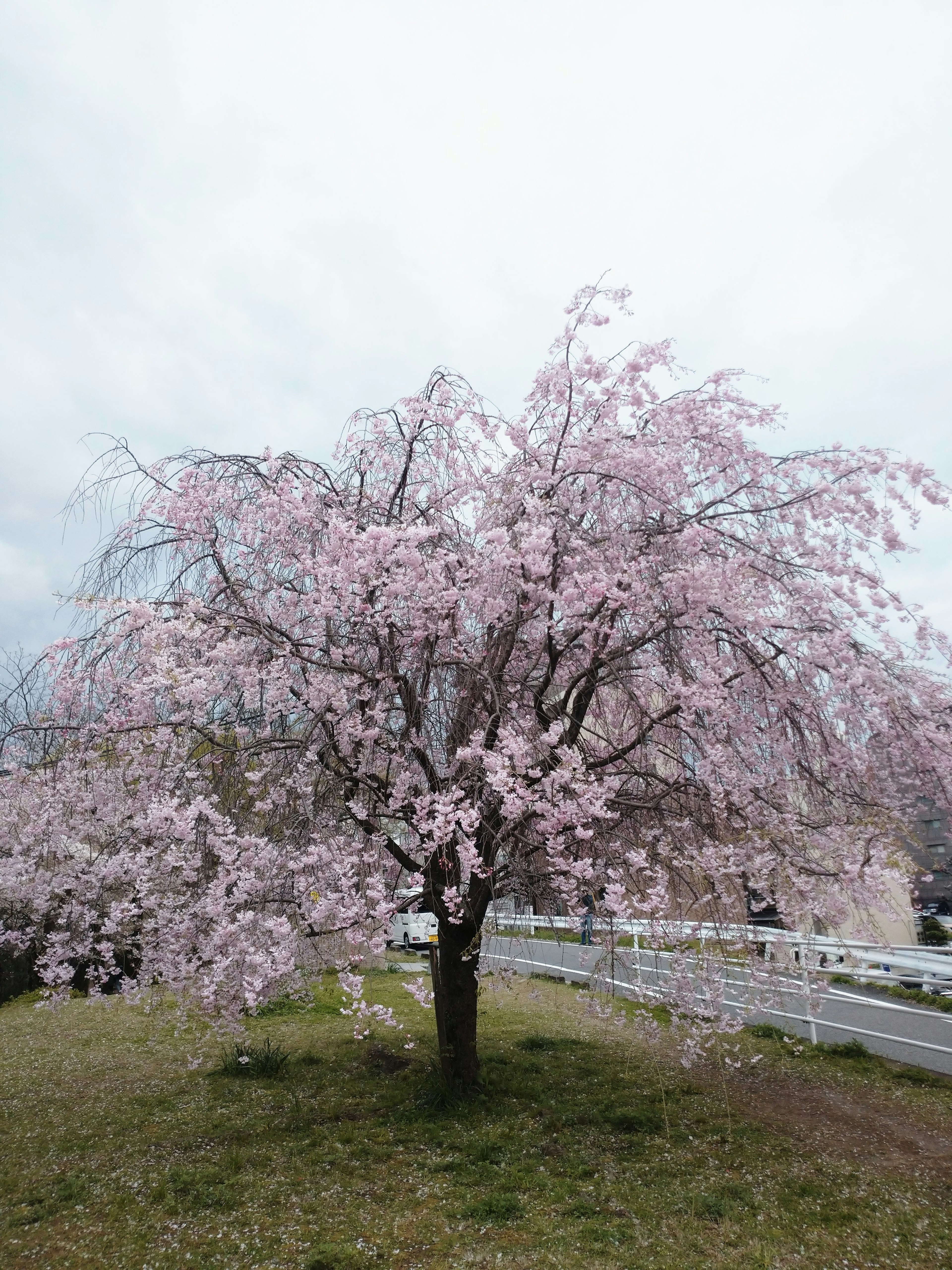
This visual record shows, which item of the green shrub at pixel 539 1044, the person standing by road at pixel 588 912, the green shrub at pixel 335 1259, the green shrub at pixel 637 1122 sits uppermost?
the person standing by road at pixel 588 912

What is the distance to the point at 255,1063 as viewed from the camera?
7.16 m

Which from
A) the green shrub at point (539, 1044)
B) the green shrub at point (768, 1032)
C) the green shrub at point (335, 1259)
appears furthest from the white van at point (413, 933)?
the green shrub at point (335, 1259)

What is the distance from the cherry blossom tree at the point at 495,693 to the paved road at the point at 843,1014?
1173 millimetres

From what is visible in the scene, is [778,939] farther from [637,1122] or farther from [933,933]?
[933,933]

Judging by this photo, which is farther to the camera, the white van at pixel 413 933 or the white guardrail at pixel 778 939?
the white van at pixel 413 933

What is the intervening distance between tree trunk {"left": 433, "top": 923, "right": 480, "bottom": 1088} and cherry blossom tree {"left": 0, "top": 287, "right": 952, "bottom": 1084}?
0.55 meters

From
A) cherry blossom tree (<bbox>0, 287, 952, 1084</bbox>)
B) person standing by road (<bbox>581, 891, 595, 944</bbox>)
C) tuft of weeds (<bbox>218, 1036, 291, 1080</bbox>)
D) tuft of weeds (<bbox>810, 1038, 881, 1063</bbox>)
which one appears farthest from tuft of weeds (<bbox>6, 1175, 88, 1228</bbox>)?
tuft of weeds (<bbox>810, 1038, 881, 1063</bbox>)

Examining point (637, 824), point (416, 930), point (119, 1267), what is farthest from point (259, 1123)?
point (416, 930)

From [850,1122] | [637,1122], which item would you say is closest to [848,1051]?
[850,1122]

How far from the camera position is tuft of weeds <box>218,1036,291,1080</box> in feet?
23.3

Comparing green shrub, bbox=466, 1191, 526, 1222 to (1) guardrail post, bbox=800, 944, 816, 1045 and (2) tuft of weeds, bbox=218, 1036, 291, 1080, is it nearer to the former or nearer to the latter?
(1) guardrail post, bbox=800, 944, 816, 1045

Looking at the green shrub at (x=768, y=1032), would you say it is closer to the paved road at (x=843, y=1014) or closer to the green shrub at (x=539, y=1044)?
the paved road at (x=843, y=1014)

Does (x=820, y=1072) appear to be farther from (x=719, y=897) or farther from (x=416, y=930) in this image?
(x=416, y=930)

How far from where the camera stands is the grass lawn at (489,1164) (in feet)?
12.4
